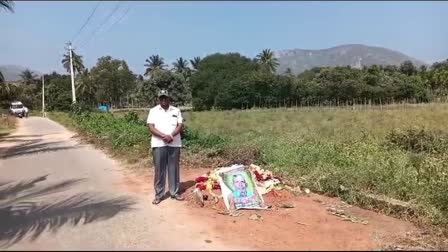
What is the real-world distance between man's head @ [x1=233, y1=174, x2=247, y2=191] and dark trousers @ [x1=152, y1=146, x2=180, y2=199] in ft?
3.15

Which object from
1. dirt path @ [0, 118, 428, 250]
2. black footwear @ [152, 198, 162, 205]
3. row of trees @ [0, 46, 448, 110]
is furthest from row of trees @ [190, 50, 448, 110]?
black footwear @ [152, 198, 162, 205]

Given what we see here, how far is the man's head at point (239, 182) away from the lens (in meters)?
8.62

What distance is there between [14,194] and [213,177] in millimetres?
3720

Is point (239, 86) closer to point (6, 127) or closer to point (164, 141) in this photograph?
point (6, 127)

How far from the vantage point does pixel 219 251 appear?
19.6ft

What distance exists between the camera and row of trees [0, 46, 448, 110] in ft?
246

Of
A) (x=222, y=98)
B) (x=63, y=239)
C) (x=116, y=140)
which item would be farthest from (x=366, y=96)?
(x=63, y=239)

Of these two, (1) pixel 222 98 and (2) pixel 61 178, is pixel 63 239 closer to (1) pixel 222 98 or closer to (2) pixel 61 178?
(2) pixel 61 178

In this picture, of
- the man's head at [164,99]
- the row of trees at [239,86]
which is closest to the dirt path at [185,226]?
the man's head at [164,99]

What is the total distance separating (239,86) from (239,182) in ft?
242

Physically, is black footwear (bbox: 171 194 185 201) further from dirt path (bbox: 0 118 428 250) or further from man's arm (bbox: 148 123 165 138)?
man's arm (bbox: 148 123 165 138)

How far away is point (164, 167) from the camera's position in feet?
29.5

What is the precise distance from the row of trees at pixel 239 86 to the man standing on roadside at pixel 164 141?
A: 57613mm

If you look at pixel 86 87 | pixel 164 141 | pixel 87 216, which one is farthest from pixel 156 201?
pixel 86 87
